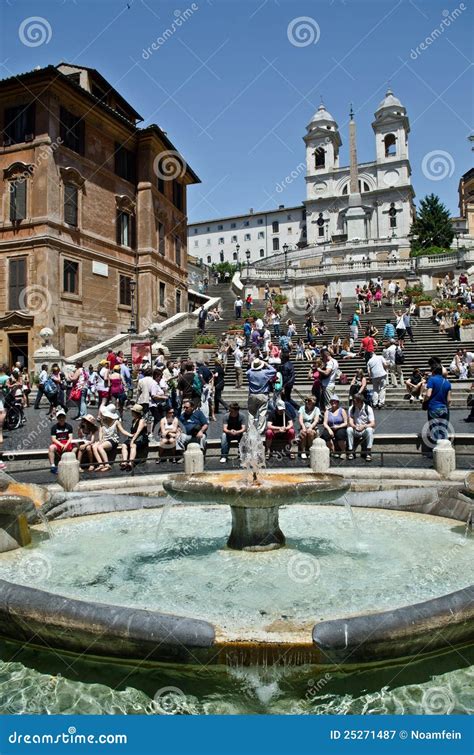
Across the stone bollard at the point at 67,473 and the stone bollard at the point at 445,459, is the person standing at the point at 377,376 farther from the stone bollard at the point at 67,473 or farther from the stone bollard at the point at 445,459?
the stone bollard at the point at 67,473

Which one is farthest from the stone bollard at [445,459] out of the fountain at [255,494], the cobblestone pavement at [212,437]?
the fountain at [255,494]

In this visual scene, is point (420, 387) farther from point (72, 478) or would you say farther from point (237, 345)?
point (72, 478)

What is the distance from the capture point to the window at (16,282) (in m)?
26.8

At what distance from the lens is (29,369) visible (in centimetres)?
2625

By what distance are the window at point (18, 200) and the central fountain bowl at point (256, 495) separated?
945 inches

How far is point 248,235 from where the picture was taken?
10362 cm

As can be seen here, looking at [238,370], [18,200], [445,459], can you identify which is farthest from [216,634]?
[18,200]

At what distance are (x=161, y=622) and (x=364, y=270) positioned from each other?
4455 centimetres

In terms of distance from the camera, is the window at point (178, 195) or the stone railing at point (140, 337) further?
the window at point (178, 195)

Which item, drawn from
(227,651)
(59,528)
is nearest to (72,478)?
(59,528)

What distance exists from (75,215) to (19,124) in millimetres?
4761

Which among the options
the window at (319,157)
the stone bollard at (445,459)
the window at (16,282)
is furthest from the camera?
the window at (319,157)

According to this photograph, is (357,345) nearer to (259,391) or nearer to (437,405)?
(437,405)

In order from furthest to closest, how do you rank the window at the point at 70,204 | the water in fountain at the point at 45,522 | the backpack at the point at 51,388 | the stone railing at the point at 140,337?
the window at the point at 70,204
the stone railing at the point at 140,337
the backpack at the point at 51,388
the water in fountain at the point at 45,522
